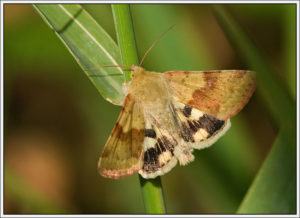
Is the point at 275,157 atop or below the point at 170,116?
below

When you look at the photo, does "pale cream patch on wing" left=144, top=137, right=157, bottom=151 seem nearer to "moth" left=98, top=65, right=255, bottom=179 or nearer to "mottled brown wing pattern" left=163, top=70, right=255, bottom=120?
"moth" left=98, top=65, right=255, bottom=179

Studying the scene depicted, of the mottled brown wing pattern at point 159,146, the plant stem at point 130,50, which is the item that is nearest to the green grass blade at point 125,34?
the plant stem at point 130,50

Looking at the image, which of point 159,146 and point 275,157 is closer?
point 275,157

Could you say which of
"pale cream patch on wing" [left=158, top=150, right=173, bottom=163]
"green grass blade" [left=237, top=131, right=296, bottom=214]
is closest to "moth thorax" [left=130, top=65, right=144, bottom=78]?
"pale cream patch on wing" [left=158, top=150, right=173, bottom=163]

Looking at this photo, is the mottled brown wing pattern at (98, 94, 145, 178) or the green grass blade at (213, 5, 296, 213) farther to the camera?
the mottled brown wing pattern at (98, 94, 145, 178)

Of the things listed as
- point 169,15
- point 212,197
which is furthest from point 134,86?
point 212,197

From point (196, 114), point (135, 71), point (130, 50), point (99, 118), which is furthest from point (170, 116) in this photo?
point (99, 118)

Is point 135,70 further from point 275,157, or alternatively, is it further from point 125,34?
point 275,157
